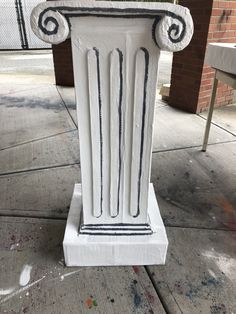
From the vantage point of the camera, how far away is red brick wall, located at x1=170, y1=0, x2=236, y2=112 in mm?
2834

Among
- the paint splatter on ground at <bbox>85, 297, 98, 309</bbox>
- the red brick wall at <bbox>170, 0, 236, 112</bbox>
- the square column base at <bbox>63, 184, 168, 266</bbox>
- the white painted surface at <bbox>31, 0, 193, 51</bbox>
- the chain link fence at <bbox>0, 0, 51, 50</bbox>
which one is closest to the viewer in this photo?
the white painted surface at <bbox>31, 0, 193, 51</bbox>

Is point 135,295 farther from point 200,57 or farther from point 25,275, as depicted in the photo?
point 200,57

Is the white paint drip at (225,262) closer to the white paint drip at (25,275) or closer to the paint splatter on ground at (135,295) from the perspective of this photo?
the paint splatter on ground at (135,295)

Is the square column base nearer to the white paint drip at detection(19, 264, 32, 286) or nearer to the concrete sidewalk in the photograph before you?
the concrete sidewalk

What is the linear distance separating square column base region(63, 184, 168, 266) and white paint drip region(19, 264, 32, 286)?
6.7 inches

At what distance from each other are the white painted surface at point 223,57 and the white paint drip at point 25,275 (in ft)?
4.72

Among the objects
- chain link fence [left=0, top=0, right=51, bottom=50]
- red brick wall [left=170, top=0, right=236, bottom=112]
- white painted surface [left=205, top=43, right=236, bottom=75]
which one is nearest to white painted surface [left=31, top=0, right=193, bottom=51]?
white painted surface [left=205, top=43, right=236, bottom=75]

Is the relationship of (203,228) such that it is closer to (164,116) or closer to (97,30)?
(97,30)

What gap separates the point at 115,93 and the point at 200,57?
2229 mm

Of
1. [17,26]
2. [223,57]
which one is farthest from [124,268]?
[17,26]

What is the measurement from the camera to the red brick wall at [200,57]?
2834 millimetres

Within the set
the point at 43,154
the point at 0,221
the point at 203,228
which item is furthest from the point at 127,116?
the point at 43,154

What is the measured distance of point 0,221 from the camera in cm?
Result: 161

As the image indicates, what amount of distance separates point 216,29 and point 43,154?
6.80 feet
